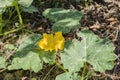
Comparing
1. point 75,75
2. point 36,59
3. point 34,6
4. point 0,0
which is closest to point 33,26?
point 34,6

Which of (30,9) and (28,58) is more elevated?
(30,9)

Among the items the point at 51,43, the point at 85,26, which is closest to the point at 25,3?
the point at 51,43

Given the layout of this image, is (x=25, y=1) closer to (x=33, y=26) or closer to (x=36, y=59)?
(x=33, y=26)

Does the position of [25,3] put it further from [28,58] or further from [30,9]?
[28,58]

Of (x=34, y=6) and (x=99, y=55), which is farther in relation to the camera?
(x=34, y=6)

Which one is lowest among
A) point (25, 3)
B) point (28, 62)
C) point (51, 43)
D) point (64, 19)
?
point (28, 62)

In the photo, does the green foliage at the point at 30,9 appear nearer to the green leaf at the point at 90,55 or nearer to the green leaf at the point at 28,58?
the green leaf at the point at 28,58

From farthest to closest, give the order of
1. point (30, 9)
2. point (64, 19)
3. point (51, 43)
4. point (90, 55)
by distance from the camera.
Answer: point (30, 9) < point (64, 19) < point (51, 43) < point (90, 55)

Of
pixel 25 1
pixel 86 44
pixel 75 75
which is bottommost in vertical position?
pixel 75 75
